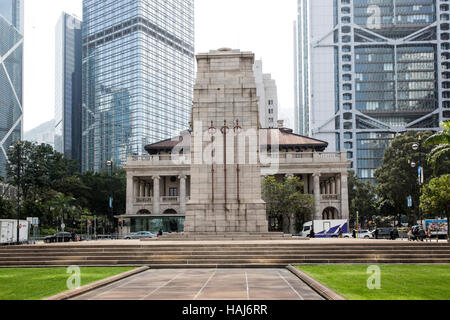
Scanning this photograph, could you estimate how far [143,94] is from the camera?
6624 inches

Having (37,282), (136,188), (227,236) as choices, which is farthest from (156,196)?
(37,282)

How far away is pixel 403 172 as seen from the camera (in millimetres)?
79688

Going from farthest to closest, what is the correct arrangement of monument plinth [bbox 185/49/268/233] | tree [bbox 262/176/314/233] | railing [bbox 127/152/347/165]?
railing [bbox 127/152/347/165] < tree [bbox 262/176/314/233] < monument plinth [bbox 185/49/268/233]

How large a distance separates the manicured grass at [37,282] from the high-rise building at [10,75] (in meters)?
159

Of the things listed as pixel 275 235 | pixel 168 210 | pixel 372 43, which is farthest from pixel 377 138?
pixel 275 235

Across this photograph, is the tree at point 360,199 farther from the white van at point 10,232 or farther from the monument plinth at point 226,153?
the monument plinth at point 226,153

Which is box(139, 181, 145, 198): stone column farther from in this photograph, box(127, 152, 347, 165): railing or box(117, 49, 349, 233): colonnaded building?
box(117, 49, 349, 233): colonnaded building

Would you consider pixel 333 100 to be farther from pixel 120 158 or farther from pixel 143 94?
pixel 120 158

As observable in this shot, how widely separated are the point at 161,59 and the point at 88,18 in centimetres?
3935

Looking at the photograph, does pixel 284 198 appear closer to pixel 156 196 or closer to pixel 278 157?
pixel 278 157

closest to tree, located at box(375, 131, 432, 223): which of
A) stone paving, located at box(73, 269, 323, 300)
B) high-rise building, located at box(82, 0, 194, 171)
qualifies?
stone paving, located at box(73, 269, 323, 300)

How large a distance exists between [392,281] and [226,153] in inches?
845

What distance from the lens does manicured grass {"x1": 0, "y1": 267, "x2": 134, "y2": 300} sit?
567 inches

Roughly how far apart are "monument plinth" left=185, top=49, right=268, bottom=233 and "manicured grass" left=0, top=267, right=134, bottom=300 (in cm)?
1397
